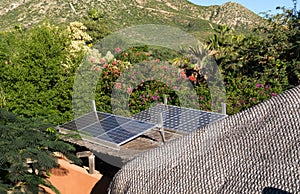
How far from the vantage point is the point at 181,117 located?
6695 millimetres

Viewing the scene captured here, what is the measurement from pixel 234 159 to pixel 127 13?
37.0 metres

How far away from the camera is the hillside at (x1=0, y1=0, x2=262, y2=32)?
3647cm

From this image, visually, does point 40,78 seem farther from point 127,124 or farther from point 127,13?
point 127,13

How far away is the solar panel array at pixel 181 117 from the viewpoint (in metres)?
5.92

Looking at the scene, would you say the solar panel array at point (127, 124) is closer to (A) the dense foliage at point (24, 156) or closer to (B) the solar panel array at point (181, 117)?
(B) the solar panel array at point (181, 117)

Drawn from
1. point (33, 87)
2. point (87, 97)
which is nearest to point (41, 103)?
point (33, 87)

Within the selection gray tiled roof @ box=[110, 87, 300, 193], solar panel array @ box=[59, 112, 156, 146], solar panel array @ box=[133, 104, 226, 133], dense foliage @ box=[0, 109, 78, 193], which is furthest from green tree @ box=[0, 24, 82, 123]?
gray tiled roof @ box=[110, 87, 300, 193]

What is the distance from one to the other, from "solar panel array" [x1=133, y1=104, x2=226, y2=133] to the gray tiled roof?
106 inches

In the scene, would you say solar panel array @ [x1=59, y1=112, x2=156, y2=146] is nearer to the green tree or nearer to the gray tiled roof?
the green tree

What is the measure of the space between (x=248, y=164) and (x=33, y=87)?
673 cm

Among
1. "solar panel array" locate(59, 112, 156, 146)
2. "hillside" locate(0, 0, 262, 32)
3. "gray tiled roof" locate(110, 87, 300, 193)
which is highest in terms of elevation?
"gray tiled roof" locate(110, 87, 300, 193)

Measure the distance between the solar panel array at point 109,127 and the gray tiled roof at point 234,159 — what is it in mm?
2572

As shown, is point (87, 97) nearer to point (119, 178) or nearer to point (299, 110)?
point (119, 178)

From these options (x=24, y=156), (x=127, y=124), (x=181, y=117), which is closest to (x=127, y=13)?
(x=181, y=117)
